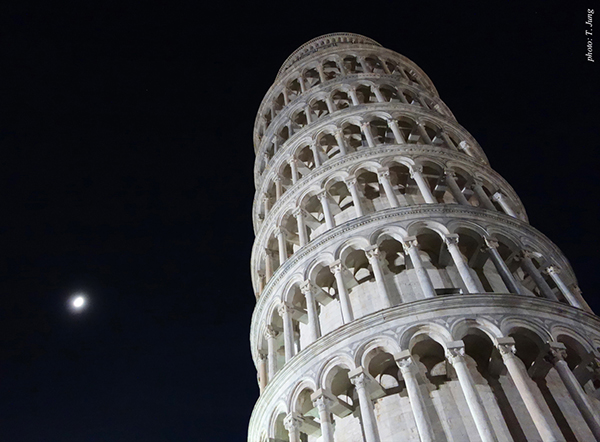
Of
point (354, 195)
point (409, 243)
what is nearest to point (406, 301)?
point (409, 243)

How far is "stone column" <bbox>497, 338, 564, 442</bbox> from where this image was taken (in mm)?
12109

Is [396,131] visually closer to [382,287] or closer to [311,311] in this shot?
[382,287]

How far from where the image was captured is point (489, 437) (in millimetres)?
11969

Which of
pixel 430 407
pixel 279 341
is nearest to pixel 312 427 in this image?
pixel 430 407

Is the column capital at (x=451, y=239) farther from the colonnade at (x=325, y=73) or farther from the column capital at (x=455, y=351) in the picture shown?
the colonnade at (x=325, y=73)

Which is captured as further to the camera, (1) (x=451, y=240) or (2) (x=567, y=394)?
(1) (x=451, y=240)

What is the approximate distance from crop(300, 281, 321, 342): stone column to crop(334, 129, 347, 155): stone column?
7515 millimetres

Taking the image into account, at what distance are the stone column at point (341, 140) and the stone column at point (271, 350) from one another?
8.29 meters

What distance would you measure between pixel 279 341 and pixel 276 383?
13.0 feet

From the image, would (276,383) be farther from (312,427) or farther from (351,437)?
(351,437)

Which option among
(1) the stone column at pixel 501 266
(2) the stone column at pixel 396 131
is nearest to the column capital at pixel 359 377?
(1) the stone column at pixel 501 266

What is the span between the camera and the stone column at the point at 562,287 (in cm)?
1741

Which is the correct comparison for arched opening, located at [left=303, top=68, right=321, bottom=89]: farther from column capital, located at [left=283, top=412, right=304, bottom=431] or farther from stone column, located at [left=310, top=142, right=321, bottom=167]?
column capital, located at [left=283, top=412, right=304, bottom=431]

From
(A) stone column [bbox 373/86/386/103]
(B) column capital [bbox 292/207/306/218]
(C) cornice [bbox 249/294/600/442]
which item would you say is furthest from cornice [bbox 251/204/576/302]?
(A) stone column [bbox 373/86/386/103]
